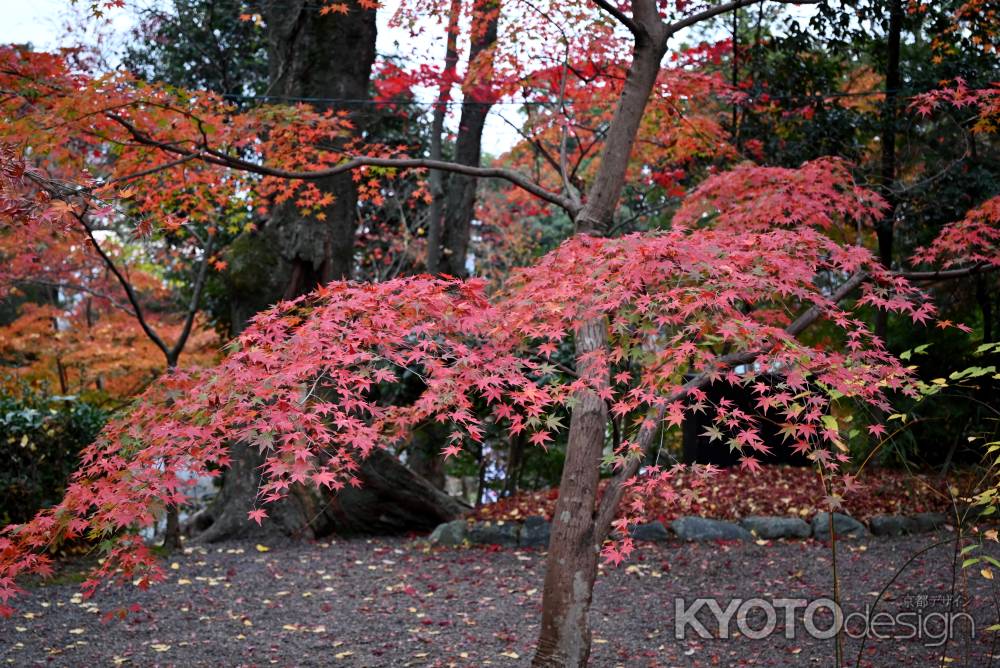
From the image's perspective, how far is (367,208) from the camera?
43.3ft

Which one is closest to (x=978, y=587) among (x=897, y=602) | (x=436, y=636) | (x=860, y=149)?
(x=897, y=602)

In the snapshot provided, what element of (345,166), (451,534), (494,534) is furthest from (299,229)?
(494,534)

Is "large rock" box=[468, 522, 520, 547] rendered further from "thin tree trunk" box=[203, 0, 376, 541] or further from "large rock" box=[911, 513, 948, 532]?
"large rock" box=[911, 513, 948, 532]

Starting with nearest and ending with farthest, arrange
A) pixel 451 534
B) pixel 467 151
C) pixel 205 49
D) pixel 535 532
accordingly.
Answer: pixel 535 532 → pixel 451 534 → pixel 467 151 → pixel 205 49

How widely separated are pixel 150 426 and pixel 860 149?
7.41 meters

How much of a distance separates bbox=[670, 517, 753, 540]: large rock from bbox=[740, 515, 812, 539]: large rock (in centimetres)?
9

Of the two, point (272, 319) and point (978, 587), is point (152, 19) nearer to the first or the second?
point (272, 319)

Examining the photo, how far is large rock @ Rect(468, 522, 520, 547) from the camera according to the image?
8094 mm

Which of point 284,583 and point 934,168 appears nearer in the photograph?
point 284,583

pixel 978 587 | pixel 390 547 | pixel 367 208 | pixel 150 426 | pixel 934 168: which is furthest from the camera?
pixel 367 208

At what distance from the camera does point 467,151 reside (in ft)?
32.8

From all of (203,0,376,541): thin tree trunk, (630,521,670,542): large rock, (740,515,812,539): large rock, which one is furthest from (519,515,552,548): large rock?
(203,0,376,541): thin tree trunk

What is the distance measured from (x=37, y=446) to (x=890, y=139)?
889 centimetres

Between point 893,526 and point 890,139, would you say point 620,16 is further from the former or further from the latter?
point 893,526
